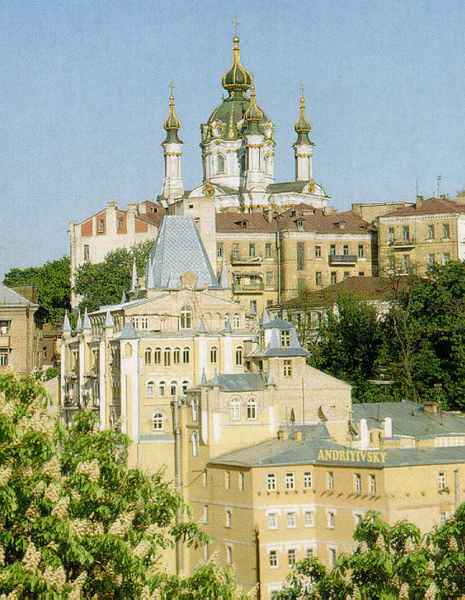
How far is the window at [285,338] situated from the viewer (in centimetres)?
7812

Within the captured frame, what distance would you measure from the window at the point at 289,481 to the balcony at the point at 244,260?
5707cm

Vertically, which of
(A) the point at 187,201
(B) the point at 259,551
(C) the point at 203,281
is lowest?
(B) the point at 259,551

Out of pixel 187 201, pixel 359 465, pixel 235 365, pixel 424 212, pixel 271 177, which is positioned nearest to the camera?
pixel 359 465

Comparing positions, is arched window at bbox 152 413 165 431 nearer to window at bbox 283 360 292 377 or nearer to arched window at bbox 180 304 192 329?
arched window at bbox 180 304 192 329

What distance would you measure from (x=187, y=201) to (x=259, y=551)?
1892 inches

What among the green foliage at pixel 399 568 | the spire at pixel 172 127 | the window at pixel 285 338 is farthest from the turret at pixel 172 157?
the green foliage at pixel 399 568

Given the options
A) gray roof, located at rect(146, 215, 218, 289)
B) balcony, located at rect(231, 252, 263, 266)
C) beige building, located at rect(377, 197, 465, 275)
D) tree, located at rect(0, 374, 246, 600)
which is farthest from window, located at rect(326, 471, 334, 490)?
balcony, located at rect(231, 252, 263, 266)

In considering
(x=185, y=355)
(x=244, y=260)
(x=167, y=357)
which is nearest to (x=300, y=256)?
(x=244, y=260)

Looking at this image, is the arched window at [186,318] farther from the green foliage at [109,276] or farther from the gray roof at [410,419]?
Result: the green foliage at [109,276]

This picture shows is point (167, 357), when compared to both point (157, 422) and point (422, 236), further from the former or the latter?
point (422, 236)

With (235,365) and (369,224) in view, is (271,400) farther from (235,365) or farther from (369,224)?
(369,224)

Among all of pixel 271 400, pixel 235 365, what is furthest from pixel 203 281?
pixel 271 400

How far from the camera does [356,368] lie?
96250 mm

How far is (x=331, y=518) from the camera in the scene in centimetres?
6625
